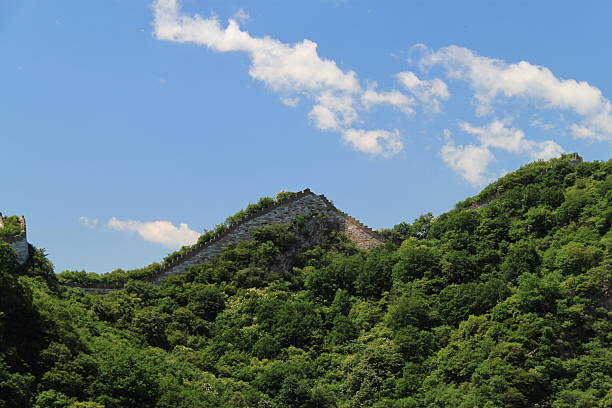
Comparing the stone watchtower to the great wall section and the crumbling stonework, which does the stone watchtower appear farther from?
the crumbling stonework

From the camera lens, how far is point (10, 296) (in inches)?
1699

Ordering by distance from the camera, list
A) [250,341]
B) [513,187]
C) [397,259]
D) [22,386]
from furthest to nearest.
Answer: [513,187] < [397,259] < [250,341] < [22,386]

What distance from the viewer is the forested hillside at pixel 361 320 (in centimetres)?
4400

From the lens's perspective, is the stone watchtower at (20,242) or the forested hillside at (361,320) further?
the stone watchtower at (20,242)

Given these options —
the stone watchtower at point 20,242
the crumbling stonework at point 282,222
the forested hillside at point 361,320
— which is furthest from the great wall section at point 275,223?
the stone watchtower at point 20,242

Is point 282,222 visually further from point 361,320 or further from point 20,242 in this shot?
→ point 20,242

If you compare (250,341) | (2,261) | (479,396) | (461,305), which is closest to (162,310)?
(250,341)

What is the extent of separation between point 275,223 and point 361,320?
626 inches

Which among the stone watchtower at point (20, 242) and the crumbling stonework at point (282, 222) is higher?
the crumbling stonework at point (282, 222)

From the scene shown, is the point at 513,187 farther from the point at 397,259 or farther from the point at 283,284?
the point at 283,284

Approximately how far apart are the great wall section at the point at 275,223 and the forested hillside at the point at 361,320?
1.01 meters

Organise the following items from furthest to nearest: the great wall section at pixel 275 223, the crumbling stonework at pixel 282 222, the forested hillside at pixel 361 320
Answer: the crumbling stonework at pixel 282 222 < the great wall section at pixel 275 223 < the forested hillside at pixel 361 320

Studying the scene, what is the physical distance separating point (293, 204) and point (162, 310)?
54.9 ft

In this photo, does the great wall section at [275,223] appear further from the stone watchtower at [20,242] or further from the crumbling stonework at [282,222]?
the stone watchtower at [20,242]
